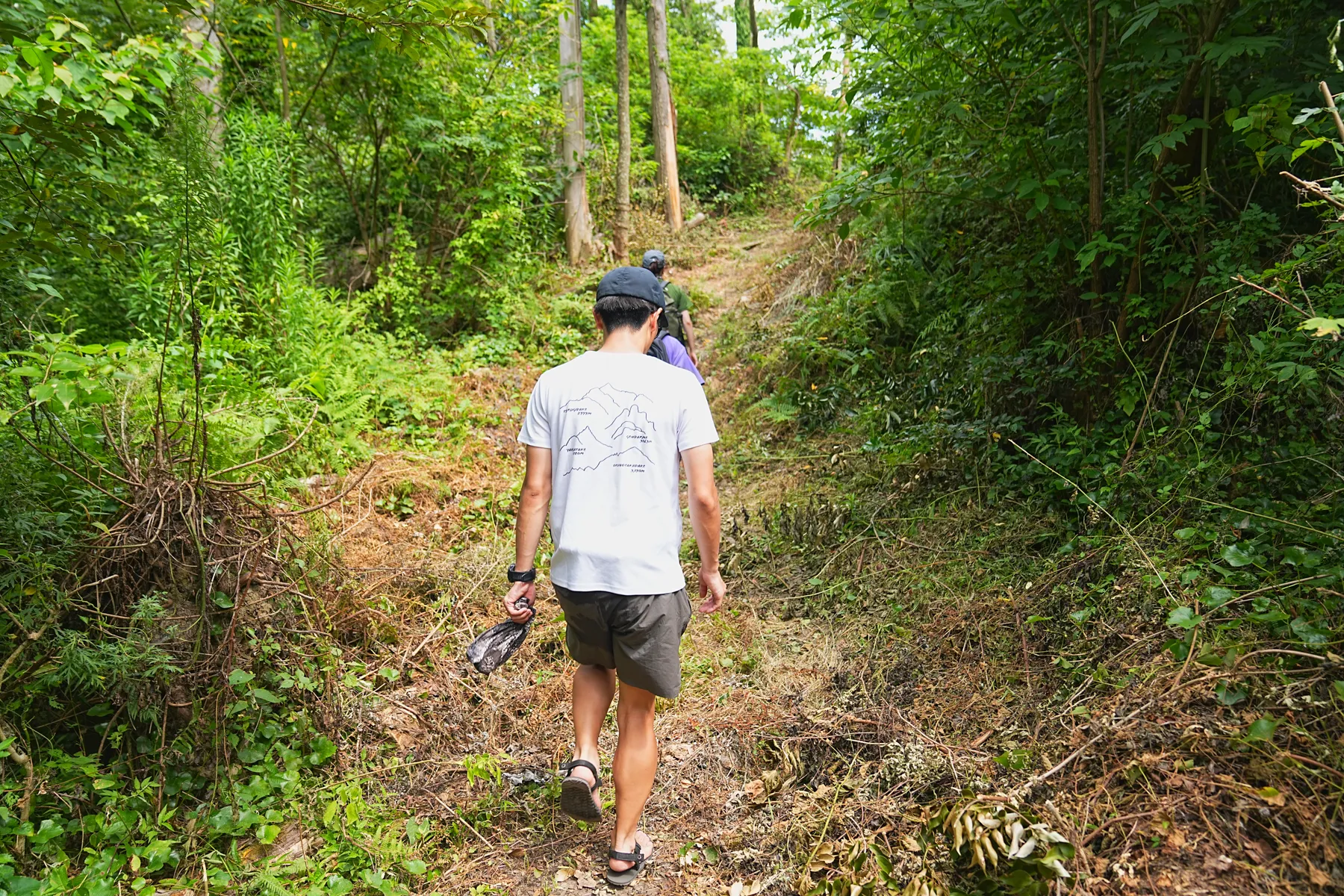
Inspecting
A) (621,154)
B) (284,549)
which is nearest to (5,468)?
(284,549)

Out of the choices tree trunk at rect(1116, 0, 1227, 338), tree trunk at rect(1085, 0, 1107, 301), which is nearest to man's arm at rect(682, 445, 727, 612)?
tree trunk at rect(1116, 0, 1227, 338)

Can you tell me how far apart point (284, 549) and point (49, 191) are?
6.69 feet

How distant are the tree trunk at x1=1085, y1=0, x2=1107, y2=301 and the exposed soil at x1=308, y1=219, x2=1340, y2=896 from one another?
180 cm

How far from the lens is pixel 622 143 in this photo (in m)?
11.6

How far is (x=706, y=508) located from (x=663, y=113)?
13280mm

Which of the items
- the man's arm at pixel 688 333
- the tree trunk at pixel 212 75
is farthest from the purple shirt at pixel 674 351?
the tree trunk at pixel 212 75

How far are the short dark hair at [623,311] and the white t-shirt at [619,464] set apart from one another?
5.2 inches

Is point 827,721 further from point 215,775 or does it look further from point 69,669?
point 69,669

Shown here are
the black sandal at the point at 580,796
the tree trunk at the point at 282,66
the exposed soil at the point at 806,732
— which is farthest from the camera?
the tree trunk at the point at 282,66

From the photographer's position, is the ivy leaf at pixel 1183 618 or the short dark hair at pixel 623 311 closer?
the ivy leaf at pixel 1183 618

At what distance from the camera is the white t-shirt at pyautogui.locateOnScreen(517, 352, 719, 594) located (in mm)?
2691

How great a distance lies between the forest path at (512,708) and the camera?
3.06 m

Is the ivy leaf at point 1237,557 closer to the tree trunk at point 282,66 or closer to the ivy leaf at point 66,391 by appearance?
the ivy leaf at point 66,391

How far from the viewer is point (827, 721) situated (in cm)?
341
